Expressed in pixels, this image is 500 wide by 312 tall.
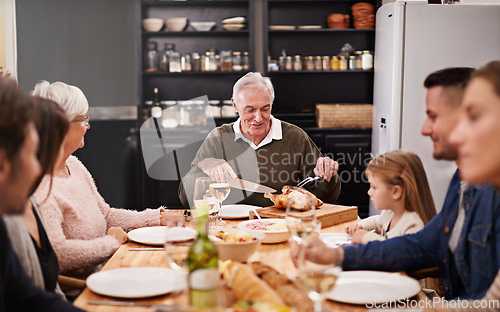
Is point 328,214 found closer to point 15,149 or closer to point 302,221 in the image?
point 302,221

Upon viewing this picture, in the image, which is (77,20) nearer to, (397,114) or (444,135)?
(397,114)

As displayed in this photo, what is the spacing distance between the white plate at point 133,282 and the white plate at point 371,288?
0.41 meters

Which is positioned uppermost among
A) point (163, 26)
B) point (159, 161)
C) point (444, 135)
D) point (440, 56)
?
point (163, 26)

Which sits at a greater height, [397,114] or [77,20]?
[77,20]

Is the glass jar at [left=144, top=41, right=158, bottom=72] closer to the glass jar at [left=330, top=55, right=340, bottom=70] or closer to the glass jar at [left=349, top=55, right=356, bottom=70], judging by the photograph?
the glass jar at [left=330, top=55, right=340, bottom=70]

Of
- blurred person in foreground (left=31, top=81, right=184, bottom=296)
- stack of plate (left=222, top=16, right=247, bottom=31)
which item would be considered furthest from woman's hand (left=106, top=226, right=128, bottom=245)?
stack of plate (left=222, top=16, right=247, bottom=31)

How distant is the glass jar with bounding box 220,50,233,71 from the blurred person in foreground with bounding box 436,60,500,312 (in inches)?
150

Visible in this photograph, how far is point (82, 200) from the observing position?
79.8 inches

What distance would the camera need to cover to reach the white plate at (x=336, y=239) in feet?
5.84

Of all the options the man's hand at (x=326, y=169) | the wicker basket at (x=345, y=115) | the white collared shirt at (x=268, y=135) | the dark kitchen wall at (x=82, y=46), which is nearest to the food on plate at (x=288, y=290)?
the man's hand at (x=326, y=169)

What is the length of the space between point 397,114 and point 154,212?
8.07 feet

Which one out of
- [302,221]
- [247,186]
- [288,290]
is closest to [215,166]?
[247,186]

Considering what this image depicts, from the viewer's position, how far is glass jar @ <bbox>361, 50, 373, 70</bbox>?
15.7ft

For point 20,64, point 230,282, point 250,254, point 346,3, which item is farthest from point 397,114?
point 20,64
